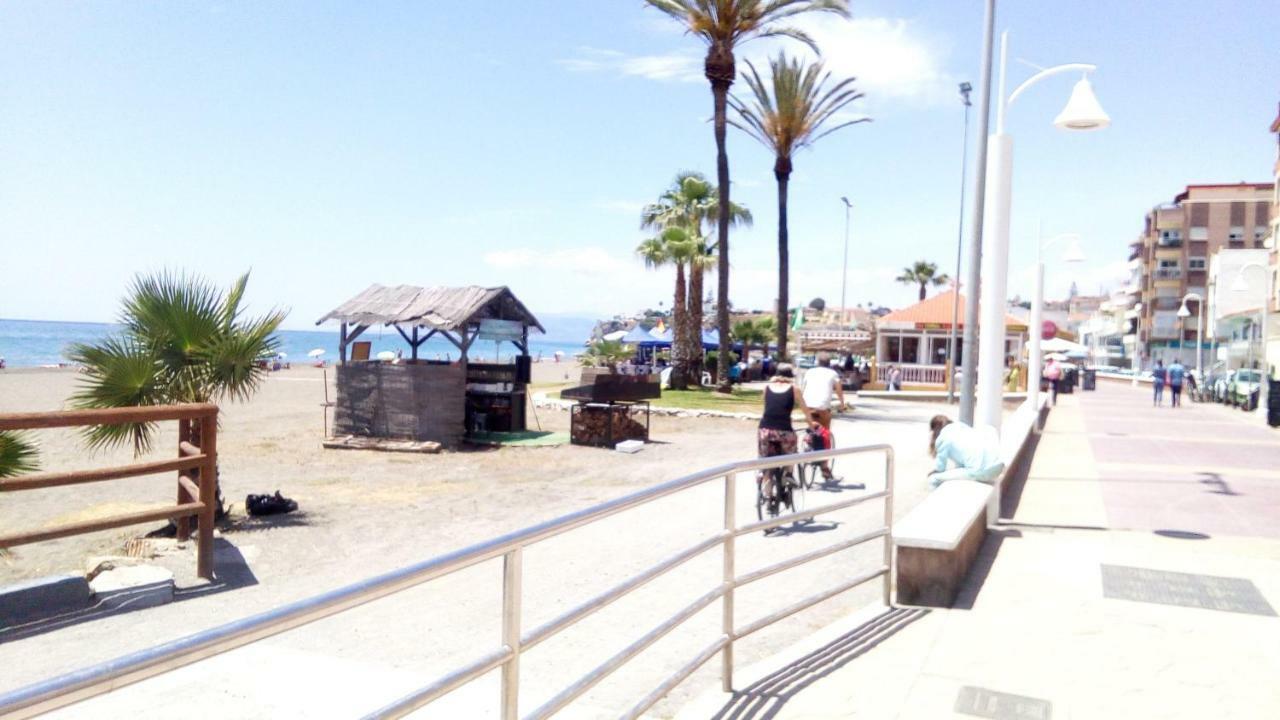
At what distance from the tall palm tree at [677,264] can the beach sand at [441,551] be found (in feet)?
46.2

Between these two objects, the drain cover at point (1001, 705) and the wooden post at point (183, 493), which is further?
the wooden post at point (183, 493)

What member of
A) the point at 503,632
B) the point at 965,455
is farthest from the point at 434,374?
the point at 503,632

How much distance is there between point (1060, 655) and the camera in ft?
16.8

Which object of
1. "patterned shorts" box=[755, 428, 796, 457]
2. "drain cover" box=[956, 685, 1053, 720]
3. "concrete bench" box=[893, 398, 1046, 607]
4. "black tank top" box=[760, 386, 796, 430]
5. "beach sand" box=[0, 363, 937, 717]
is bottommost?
"beach sand" box=[0, 363, 937, 717]

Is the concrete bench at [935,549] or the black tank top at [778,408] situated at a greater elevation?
the black tank top at [778,408]

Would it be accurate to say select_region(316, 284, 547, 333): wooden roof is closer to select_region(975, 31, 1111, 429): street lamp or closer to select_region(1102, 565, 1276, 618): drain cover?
select_region(975, 31, 1111, 429): street lamp

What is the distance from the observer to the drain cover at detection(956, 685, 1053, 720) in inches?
167

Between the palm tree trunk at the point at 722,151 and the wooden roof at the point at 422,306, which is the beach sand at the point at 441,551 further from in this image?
the palm tree trunk at the point at 722,151

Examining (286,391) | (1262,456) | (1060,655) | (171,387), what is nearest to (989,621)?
(1060,655)

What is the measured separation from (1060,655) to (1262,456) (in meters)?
14.3

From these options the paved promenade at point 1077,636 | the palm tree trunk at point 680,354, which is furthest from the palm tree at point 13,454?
the palm tree trunk at point 680,354

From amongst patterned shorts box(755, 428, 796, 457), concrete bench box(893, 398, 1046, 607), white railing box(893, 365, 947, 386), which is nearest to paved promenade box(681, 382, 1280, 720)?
concrete bench box(893, 398, 1046, 607)

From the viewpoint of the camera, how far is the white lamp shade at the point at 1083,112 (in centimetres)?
948

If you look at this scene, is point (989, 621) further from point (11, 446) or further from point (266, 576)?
point (11, 446)
